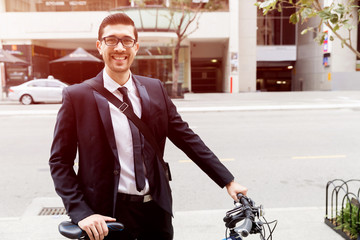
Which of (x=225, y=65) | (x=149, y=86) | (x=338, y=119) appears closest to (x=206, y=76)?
(x=225, y=65)

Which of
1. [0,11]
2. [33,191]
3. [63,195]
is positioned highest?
[0,11]

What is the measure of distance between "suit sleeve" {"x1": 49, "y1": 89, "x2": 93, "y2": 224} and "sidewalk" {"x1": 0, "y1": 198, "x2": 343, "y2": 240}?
234 cm


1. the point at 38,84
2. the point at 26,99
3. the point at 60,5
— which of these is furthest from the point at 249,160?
the point at 60,5

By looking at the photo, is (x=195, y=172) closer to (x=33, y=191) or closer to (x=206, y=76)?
(x=33, y=191)

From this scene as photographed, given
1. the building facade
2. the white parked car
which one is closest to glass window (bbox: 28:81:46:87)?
the white parked car

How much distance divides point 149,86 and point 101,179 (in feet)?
1.99

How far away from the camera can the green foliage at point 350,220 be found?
3.78 m

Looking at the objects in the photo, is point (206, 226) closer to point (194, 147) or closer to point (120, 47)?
point (194, 147)

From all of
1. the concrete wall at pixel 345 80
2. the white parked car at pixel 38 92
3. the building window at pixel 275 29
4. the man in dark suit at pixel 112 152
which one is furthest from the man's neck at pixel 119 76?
the building window at pixel 275 29

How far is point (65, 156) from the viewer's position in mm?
1923

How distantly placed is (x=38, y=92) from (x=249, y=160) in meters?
16.5

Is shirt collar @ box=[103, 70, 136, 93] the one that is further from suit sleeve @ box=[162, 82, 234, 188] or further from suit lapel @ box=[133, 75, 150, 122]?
suit sleeve @ box=[162, 82, 234, 188]

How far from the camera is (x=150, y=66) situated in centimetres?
3262

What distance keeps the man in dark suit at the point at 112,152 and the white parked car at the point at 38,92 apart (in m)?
19.9
